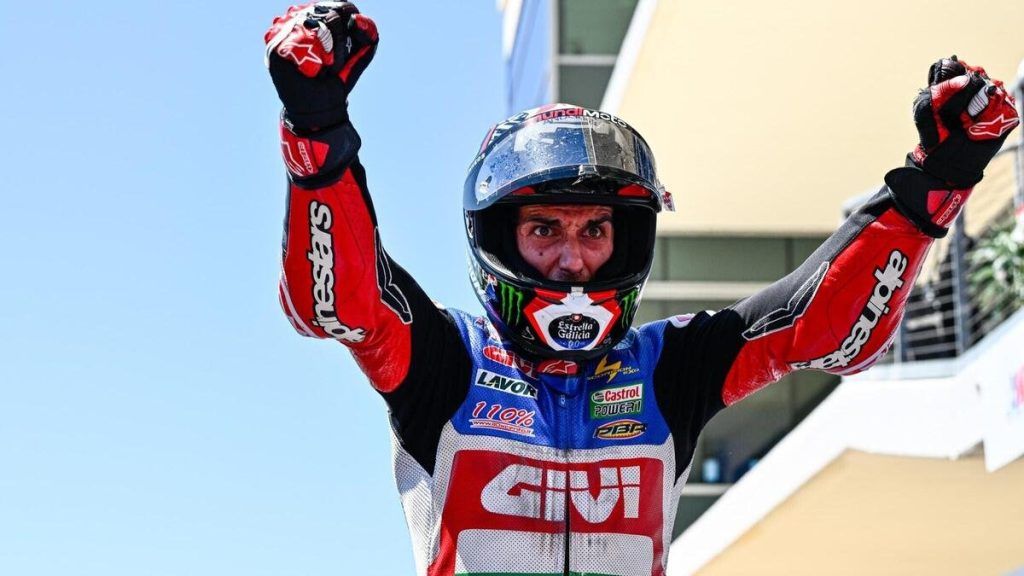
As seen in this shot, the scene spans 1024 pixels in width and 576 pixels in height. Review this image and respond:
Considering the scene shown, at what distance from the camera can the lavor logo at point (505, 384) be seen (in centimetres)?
556

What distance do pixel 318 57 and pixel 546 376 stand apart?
131 cm

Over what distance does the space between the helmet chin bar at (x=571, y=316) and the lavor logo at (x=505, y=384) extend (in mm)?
140

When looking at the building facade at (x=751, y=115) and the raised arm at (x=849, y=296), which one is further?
the building facade at (x=751, y=115)

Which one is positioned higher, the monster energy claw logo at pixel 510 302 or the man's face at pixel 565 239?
the man's face at pixel 565 239

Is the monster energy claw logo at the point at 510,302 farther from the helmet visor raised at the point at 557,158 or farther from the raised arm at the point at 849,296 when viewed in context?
the raised arm at the point at 849,296

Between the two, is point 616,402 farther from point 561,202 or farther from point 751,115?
point 751,115

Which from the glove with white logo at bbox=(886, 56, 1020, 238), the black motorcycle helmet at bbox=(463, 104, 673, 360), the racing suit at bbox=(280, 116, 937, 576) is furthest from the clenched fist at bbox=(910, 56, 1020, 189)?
the black motorcycle helmet at bbox=(463, 104, 673, 360)

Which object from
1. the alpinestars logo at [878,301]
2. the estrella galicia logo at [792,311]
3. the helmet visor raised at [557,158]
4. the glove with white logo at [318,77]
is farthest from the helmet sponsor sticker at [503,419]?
the alpinestars logo at [878,301]

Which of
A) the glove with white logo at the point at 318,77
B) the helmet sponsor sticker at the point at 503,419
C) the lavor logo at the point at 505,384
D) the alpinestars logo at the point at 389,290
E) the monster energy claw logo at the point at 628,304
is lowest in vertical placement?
the helmet sponsor sticker at the point at 503,419

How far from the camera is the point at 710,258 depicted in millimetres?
19703

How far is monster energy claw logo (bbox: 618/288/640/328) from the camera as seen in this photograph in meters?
5.62

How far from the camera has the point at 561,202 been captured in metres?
5.57

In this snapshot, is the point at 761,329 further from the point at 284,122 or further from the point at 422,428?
the point at 284,122

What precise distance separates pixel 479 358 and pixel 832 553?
9949mm
